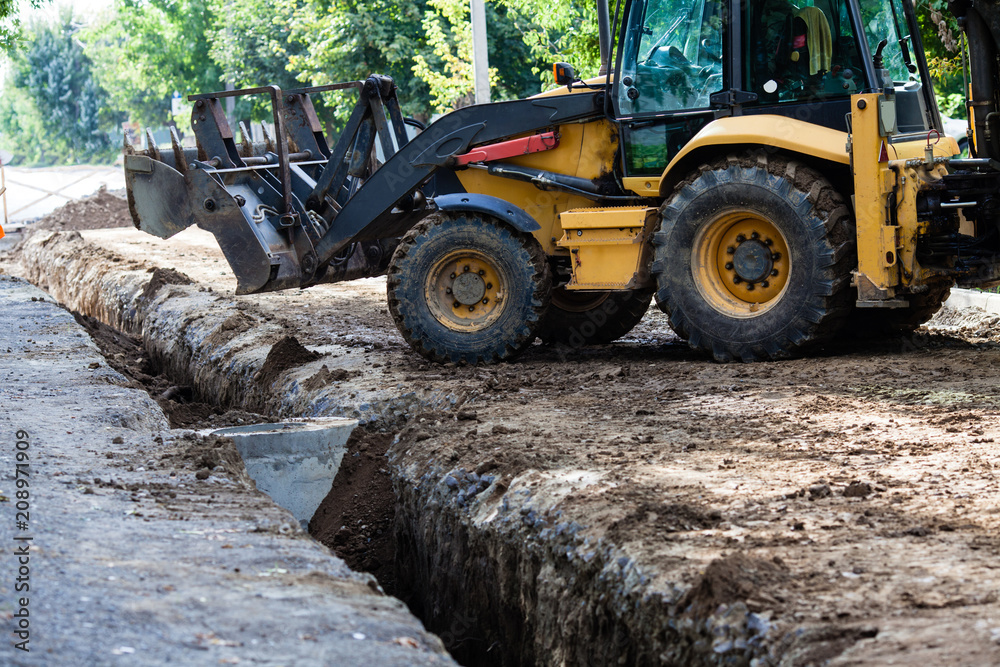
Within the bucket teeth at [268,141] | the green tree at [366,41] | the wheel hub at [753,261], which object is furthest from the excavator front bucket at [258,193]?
the green tree at [366,41]

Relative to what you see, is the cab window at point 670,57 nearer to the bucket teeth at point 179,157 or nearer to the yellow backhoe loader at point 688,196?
the yellow backhoe loader at point 688,196

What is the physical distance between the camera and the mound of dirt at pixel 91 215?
1211 inches

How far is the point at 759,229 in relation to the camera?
25.1ft

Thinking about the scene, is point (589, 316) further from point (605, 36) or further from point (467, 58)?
point (467, 58)

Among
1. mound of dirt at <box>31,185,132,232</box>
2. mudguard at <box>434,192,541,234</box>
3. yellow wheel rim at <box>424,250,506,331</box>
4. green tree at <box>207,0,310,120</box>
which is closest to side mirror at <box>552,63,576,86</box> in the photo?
mudguard at <box>434,192,541,234</box>

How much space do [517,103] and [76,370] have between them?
162 inches

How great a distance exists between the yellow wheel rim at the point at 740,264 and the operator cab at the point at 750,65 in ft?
2.33

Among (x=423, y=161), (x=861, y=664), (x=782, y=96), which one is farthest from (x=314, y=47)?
(x=861, y=664)

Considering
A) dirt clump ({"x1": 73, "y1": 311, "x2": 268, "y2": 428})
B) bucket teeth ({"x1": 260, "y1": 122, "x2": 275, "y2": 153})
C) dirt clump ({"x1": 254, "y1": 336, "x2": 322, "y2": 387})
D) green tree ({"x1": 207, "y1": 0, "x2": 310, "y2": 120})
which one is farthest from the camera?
green tree ({"x1": 207, "y1": 0, "x2": 310, "y2": 120})

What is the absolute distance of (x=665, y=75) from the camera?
25.8 ft

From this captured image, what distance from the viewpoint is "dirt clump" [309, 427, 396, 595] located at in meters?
6.56

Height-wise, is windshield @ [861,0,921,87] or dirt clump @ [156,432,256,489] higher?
windshield @ [861,0,921,87]

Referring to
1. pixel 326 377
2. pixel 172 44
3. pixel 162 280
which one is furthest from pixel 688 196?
pixel 172 44

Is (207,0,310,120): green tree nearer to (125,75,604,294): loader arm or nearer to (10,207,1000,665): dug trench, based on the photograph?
(125,75,604,294): loader arm
